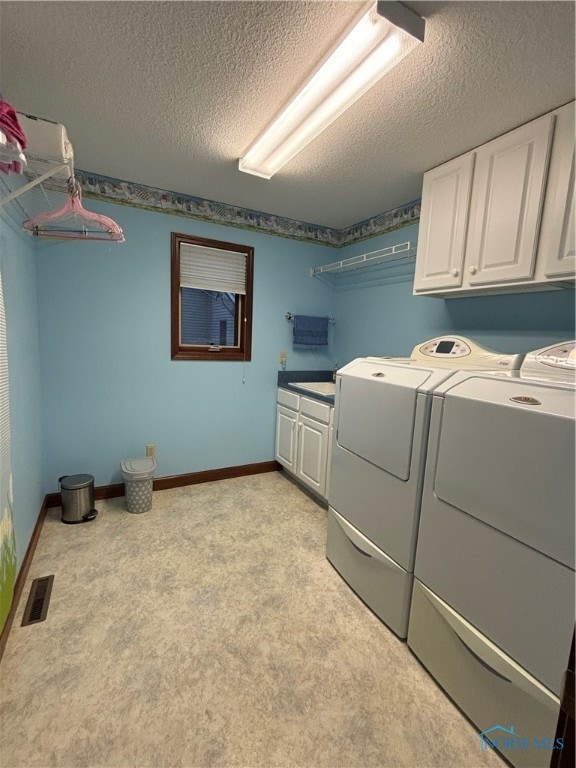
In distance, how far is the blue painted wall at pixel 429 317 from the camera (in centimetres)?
183

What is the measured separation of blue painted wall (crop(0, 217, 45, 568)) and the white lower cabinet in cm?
194

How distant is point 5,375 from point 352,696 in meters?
1.96

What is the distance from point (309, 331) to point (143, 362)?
1.60 m

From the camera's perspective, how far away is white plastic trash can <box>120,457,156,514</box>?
8.30ft

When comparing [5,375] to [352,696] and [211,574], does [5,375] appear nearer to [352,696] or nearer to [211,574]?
[211,574]

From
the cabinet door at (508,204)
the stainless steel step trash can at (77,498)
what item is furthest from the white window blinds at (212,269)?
the cabinet door at (508,204)

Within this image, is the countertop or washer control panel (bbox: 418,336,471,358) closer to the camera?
washer control panel (bbox: 418,336,471,358)

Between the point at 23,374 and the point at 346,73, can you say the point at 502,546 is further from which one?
the point at 23,374

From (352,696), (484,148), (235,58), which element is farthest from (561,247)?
(352,696)

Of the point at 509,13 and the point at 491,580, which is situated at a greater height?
the point at 509,13

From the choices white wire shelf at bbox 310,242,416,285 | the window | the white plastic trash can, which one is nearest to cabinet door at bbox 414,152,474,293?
white wire shelf at bbox 310,242,416,285

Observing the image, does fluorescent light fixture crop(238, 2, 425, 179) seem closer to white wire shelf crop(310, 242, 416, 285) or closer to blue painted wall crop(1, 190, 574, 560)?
white wire shelf crop(310, 242, 416, 285)

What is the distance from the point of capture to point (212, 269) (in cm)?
299

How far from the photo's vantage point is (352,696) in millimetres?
1336
